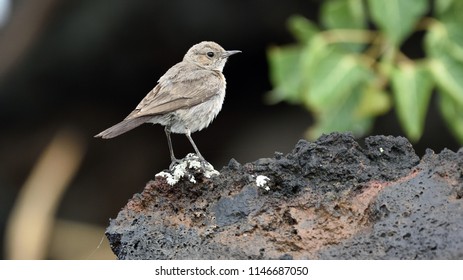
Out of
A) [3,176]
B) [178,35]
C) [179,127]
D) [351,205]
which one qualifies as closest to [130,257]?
[351,205]

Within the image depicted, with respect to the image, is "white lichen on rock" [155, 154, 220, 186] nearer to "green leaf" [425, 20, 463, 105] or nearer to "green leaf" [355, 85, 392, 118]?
"green leaf" [425, 20, 463, 105]

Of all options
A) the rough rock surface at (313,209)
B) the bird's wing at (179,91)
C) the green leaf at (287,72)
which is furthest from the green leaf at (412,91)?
the rough rock surface at (313,209)

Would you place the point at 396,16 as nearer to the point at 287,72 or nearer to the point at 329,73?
the point at 329,73

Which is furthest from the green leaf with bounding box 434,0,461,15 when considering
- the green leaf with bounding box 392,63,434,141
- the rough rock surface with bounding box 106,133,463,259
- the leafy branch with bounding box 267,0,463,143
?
the rough rock surface with bounding box 106,133,463,259

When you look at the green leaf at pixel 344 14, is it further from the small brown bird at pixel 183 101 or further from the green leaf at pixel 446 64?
the small brown bird at pixel 183 101

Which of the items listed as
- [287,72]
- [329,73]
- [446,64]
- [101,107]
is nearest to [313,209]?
[329,73]

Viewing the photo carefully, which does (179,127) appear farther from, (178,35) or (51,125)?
(51,125)
